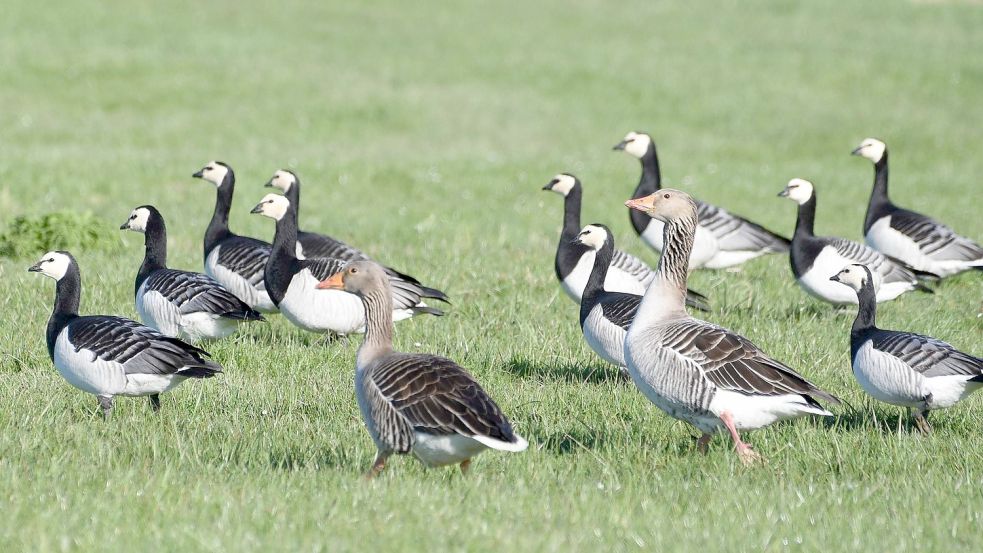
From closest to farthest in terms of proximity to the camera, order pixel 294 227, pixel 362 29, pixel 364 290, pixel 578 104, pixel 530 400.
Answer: pixel 364 290 < pixel 530 400 < pixel 294 227 < pixel 578 104 < pixel 362 29

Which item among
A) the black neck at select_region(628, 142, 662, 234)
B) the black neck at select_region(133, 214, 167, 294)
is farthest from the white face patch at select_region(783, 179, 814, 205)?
the black neck at select_region(133, 214, 167, 294)

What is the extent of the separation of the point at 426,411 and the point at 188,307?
4338mm

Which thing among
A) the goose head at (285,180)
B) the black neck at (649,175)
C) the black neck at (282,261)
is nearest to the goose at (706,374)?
the black neck at (282,261)

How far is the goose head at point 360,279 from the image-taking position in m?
7.57

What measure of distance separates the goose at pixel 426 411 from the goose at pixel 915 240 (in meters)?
8.53

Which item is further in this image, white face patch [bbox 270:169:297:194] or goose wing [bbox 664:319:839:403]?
white face patch [bbox 270:169:297:194]

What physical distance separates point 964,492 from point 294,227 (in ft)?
24.3

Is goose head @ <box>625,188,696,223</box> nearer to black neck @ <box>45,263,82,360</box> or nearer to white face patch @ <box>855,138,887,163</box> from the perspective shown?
black neck @ <box>45,263,82,360</box>

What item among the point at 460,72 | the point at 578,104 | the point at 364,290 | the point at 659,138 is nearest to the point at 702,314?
the point at 364,290

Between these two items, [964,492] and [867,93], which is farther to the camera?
[867,93]

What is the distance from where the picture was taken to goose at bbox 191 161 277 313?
11.9 m

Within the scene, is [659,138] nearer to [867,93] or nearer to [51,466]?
[867,93]

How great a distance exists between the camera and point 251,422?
26.5 feet

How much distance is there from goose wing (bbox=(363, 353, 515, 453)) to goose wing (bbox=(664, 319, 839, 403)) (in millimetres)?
1616
